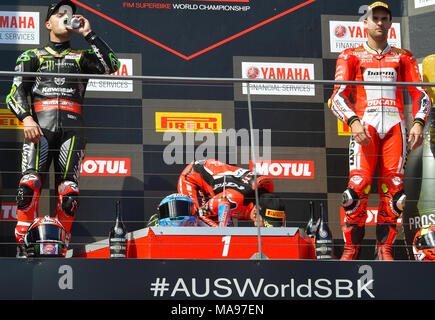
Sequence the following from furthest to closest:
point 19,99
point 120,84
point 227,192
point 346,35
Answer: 1. point 346,35
2. point 120,84
3. point 227,192
4. point 19,99

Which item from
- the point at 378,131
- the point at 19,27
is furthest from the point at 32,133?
the point at 378,131

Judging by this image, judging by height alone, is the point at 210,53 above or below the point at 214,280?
above

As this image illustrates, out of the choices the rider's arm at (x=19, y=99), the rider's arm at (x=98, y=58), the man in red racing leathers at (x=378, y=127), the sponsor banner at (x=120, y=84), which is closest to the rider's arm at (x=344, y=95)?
the man in red racing leathers at (x=378, y=127)

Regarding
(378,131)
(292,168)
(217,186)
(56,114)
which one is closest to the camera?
(292,168)

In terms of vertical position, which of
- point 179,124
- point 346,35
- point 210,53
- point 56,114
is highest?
point 346,35

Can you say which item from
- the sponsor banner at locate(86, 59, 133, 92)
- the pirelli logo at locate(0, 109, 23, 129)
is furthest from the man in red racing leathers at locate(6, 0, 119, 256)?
the sponsor banner at locate(86, 59, 133, 92)

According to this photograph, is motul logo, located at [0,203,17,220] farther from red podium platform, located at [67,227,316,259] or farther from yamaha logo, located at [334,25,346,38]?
yamaha logo, located at [334,25,346,38]

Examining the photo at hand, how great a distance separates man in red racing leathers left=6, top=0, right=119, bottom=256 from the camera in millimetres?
4750

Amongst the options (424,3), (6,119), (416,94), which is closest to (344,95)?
(416,94)

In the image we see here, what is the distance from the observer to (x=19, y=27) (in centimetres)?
638

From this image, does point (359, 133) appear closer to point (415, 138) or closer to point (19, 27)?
point (415, 138)

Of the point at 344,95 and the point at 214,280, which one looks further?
the point at 344,95

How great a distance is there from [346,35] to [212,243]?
3.02 meters
